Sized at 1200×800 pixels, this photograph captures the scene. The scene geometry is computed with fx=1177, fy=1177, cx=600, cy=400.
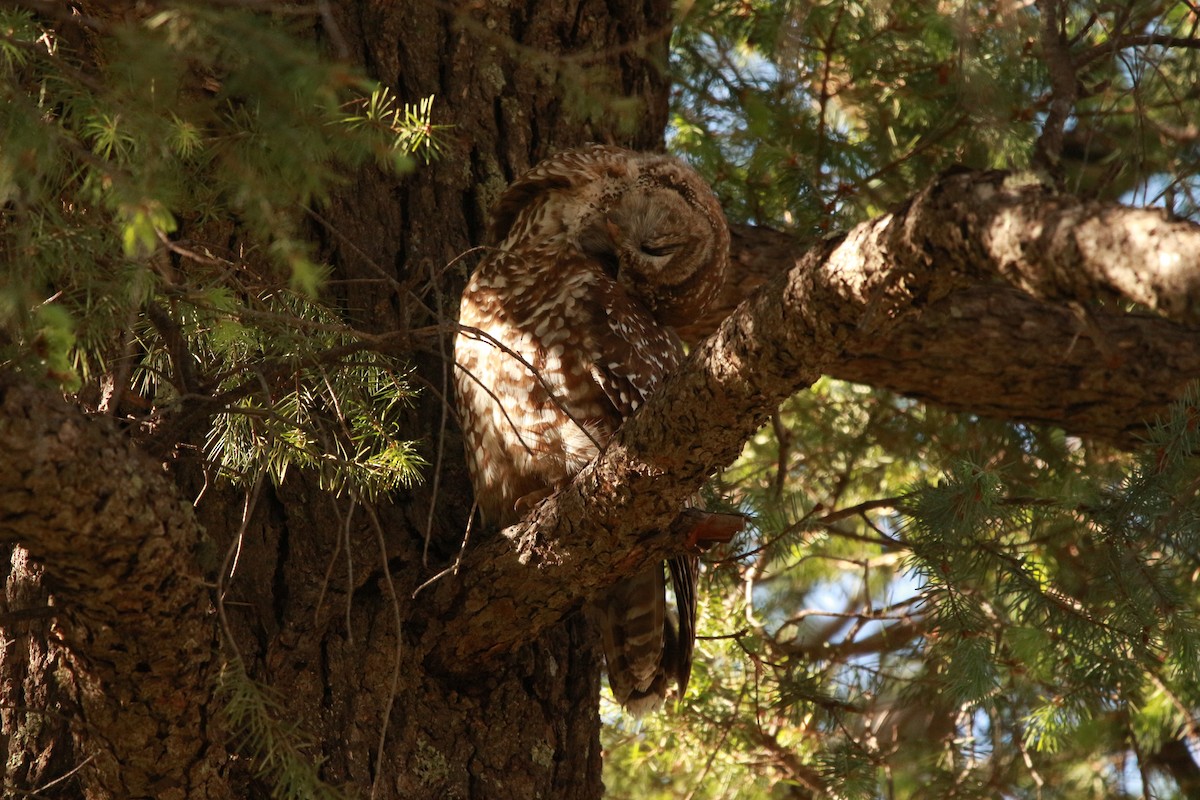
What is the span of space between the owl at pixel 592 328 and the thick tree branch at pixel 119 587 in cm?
95

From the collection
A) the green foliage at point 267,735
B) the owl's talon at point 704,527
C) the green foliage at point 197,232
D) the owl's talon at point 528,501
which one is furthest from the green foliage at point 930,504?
the green foliage at point 267,735

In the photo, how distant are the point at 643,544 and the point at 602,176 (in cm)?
126

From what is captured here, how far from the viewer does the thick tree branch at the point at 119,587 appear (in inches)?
64.8

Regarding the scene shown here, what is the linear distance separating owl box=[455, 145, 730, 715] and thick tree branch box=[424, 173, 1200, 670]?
404 mm

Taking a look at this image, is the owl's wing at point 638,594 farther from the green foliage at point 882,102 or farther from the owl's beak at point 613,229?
the green foliage at point 882,102

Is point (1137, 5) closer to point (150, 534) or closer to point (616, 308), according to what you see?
point (616, 308)

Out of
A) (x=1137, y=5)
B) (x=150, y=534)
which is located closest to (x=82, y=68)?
(x=150, y=534)

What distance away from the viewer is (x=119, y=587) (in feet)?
5.98

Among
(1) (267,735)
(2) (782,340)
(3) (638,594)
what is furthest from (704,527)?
(1) (267,735)

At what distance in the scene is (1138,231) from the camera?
1341mm

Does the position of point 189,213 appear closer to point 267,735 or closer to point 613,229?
point 267,735

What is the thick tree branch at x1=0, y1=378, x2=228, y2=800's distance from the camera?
64.8 inches

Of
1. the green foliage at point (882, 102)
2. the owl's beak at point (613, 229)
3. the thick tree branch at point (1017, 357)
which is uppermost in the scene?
the green foliage at point (882, 102)

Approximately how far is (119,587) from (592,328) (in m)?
1.40
